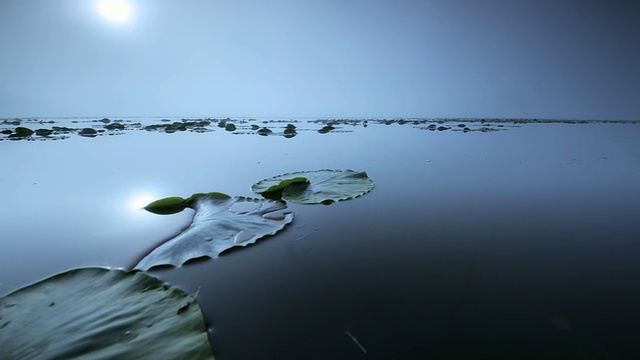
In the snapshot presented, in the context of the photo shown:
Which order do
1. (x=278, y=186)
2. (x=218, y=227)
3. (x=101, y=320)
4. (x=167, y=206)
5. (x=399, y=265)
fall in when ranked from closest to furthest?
(x=101, y=320) < (x=399, y=265) < (x=218, y=227) < (x=167, y=206) < (x=278, y=186)

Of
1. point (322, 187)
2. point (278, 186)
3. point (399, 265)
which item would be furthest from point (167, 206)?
point (399, 265)

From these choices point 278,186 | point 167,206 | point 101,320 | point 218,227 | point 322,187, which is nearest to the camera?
point 101,320

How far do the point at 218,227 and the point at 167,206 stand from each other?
0.95 m

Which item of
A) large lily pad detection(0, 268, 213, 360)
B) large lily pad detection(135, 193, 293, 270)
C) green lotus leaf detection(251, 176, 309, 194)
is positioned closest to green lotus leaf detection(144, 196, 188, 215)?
large lily pad detection(135, 193, 293, 270)

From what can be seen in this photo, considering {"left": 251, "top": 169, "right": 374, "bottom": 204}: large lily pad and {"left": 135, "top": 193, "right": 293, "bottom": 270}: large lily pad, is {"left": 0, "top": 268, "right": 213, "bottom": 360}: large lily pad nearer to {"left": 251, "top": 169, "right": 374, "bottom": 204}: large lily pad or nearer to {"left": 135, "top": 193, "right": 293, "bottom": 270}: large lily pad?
{"left": 135, "top": 193, "right": 293, "bottom": 270}: large lily pad

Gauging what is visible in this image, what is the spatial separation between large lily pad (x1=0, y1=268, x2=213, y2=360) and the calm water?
0.44ft

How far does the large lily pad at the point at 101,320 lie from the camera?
2.82 feet

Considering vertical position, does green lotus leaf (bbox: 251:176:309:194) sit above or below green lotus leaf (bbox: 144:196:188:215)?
above

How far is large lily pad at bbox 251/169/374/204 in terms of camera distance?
8.93 ft

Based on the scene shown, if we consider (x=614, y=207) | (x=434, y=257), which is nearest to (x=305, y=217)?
(x=434, y=257)

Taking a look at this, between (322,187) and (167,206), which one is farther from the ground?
(322,187)

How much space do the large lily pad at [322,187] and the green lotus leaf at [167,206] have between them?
2.59 ft

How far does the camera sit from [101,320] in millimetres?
1005

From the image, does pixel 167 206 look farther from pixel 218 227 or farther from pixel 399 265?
pixel 399 265
